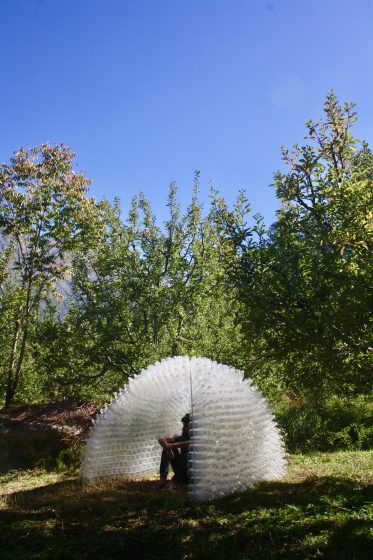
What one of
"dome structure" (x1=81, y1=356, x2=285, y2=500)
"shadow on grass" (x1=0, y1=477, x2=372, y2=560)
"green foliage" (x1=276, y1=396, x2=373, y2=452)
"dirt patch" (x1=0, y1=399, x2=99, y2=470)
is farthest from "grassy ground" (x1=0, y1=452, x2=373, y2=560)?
"green foliage" (x1=276, y1=396, x2=373, y2=452)

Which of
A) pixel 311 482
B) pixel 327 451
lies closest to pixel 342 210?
pixel 311 482

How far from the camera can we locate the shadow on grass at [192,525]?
585 cm

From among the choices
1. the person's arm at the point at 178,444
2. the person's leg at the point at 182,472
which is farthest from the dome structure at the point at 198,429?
the person's leg at the point at 182,472

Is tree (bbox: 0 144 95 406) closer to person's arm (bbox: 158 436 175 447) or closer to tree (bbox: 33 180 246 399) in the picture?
tree (bbox: 33 180 246 399)

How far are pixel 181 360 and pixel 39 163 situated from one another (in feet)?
37.2

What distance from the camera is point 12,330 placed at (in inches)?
838

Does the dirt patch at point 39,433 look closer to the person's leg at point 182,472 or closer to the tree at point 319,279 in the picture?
the person's leg at point 182,472

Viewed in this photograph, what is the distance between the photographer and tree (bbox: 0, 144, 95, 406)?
55.1ft

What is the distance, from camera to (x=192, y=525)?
6.87 meters

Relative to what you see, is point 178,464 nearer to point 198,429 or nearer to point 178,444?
point 178,444

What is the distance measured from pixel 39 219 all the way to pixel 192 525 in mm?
13226

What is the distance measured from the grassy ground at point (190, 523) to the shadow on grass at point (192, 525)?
0.04 ft

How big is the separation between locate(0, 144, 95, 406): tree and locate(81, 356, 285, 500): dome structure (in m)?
7.31

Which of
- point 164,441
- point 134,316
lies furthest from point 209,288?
point 164,441
